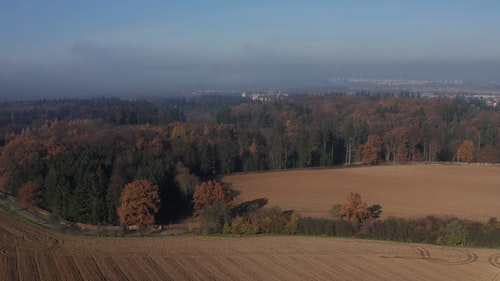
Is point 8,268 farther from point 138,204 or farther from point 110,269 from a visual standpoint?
point 138,204

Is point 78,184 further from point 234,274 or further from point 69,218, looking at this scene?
point 234,274

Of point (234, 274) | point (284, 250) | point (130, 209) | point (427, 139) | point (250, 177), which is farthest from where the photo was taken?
point (427, 139)

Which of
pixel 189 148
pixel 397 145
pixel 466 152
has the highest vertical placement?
pixel 189 148

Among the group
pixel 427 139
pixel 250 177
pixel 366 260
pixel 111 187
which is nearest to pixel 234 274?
pixel 366 260

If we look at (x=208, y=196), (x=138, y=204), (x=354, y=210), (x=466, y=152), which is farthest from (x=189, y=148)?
(x=466, y=152)

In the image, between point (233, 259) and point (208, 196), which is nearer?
point (233, 259)

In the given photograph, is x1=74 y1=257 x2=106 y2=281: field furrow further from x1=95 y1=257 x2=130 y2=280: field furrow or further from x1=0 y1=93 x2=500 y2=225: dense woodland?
x1=0 y1=93 x2=500 y2=225: dense woodland

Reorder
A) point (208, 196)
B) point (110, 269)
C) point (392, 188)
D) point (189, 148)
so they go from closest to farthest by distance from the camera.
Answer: point (110, 269) < point (208, 196) < point (392, 188) < point (189, 148)
